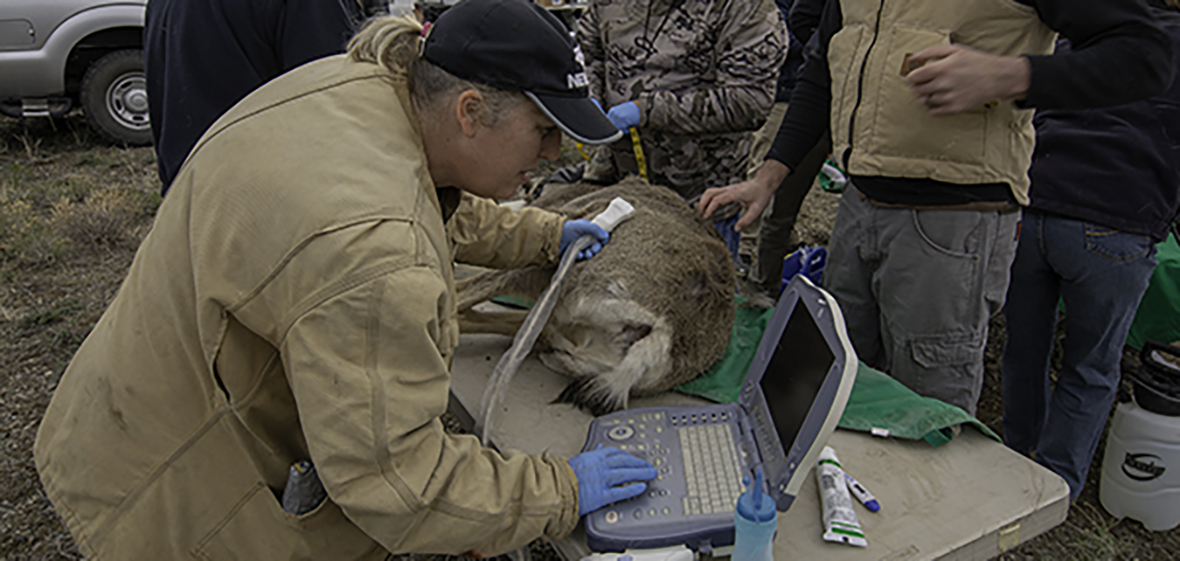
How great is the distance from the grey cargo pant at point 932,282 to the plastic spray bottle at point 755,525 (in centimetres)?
131

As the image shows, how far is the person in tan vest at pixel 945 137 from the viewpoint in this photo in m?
1.94

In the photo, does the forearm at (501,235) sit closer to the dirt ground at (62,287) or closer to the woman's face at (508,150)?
the woman's face at (508,150)

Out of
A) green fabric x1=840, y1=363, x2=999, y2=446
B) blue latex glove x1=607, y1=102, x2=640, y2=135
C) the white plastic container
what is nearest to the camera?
green fabric x1=840, y1=363, x2=999, y2=446

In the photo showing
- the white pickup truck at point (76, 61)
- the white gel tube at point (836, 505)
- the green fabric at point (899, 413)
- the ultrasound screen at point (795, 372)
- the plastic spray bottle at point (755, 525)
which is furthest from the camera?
the white pickup truck at point (76, 61)

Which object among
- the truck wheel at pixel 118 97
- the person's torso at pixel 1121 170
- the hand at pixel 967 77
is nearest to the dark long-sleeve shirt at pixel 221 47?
the hand at pixel 967 77

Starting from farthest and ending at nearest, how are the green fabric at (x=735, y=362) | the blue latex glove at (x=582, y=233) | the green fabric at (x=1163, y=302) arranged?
the green fabric at (x=1163, y=302) < the blue latex glove at (x=582, y=233) < the green fabric at (x=735, y=362)

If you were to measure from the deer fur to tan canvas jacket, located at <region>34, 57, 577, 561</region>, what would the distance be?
29.3 inches

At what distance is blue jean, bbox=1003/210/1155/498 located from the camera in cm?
271

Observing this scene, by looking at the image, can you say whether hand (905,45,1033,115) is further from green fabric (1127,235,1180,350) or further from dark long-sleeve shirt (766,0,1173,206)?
green fabric (1127,235,1180,350)

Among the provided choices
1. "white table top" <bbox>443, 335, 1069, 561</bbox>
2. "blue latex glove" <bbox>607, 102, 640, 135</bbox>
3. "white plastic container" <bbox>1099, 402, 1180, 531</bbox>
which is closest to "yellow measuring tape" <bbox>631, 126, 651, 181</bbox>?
"blue latex glove" <bbox>607, 102, 640, 135</bbox>

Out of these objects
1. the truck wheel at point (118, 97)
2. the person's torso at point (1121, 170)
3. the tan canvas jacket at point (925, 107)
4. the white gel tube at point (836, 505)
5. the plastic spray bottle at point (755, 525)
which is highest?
the tan canvas jacket at point (925, 107)

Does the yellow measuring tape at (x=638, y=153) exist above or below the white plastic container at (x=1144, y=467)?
above

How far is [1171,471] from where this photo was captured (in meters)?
3.01

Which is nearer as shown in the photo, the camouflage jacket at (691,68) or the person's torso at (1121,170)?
the person's torso at (1121,170)
